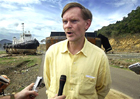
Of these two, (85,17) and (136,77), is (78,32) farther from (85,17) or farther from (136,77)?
(136,77)

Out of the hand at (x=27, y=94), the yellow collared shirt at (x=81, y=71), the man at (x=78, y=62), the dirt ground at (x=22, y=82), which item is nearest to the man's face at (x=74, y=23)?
the man at (x=78, y=62)

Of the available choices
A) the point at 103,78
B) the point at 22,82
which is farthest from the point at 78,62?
the point at 22,82

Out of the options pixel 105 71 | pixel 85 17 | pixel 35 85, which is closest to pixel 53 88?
pixel 35 85

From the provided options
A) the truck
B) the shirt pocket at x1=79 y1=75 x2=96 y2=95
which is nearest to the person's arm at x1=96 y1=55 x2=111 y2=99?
the shirt pocket at x1=79 y1=75 x2=96 y2=95

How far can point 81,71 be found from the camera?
144cm

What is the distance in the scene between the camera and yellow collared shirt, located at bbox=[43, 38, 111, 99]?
1.44 metres

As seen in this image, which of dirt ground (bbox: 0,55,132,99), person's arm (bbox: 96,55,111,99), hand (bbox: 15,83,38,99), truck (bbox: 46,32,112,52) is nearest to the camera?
hand (bbox: 15,83,38,99)

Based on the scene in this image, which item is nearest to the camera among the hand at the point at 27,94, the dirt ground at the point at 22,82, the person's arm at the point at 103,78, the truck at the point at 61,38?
the hand at the point at 27,94

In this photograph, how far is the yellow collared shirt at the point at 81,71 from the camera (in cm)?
144

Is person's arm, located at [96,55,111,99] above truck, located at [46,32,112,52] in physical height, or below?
below

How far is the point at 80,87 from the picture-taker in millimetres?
1427

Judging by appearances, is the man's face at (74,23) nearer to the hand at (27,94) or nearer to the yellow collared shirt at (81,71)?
the yellow collared shirt at (81,71)

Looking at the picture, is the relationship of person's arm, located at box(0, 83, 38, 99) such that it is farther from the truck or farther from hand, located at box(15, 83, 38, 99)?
the truck

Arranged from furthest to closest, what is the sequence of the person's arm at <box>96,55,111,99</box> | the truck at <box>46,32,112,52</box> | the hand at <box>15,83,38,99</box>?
the truck at <box>46,32,112,52</box>
the person's arm at <box>96,55,111,99</box>
the hand at <box>15,83,38,99</box>
